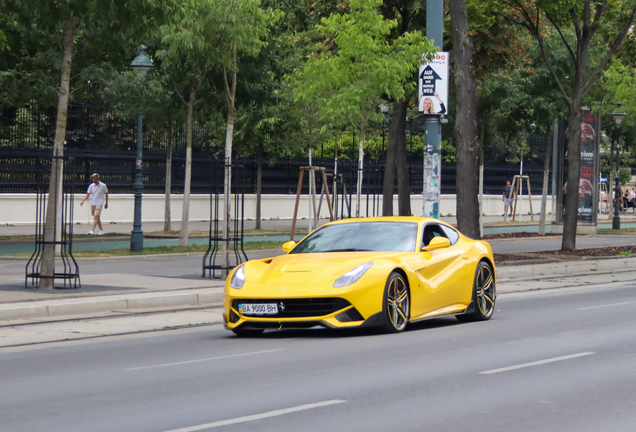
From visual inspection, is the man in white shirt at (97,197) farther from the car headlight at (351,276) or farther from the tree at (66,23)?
the car headlight at (351,276)

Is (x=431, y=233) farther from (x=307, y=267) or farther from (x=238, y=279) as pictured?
(x=238, y=279)

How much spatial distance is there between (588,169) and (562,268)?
53.1ft

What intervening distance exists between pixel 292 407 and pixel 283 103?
26.3m

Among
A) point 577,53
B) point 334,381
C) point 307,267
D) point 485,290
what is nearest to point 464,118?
point 577,53

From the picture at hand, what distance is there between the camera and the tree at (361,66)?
2266 centimetres

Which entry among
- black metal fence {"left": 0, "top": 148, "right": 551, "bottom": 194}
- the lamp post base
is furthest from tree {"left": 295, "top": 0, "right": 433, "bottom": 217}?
the lamp post base

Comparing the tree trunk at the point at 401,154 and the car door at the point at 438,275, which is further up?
the tree trunk at the point at 401,154

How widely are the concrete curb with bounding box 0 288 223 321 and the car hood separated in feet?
10.8

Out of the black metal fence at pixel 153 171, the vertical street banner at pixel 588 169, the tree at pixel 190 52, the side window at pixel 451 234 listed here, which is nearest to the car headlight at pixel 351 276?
the side window at pixel 451 234

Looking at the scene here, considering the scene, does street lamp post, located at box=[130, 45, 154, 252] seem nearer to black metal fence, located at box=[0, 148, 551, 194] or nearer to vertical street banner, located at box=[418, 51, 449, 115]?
black metal fence, located at box=[0, 148, 551, 194]

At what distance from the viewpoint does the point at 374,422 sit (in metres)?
7.03

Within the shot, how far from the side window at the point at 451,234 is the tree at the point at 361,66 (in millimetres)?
9166

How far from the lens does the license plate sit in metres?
11.5

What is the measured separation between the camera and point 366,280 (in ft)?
37.6
